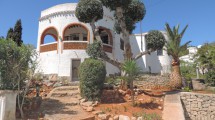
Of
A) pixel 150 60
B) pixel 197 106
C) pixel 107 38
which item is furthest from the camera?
pixel 150 60

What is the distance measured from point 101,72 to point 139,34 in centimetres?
1670

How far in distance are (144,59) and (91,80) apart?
51.1 ft

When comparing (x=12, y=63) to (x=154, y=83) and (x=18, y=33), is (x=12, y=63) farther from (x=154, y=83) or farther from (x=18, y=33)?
(x=154, y=83)

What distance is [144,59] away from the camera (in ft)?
90.3

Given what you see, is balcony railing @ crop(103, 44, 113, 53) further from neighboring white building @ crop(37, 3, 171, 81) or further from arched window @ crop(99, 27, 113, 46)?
arched window @ crop(99, 27, 113, 46)

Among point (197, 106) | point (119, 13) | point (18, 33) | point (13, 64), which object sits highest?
point (18, 33)

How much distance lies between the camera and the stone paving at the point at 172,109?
9652 millimetres

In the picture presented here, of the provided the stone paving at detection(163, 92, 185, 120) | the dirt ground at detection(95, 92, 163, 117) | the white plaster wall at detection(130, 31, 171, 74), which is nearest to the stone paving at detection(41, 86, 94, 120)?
the dirt ground at detection(95, 92, 163, 117)

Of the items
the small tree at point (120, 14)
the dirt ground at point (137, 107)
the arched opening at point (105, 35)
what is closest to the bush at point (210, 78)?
the small tree at point (120, 14)

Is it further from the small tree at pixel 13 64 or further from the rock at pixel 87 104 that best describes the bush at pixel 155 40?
the small tree at pixel 13 64

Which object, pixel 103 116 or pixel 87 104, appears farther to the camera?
pixel 87 104

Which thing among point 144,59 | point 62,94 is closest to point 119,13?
point 62,94

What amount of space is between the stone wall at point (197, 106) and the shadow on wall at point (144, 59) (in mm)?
11927

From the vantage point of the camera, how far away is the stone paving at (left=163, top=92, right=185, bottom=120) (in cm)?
965
